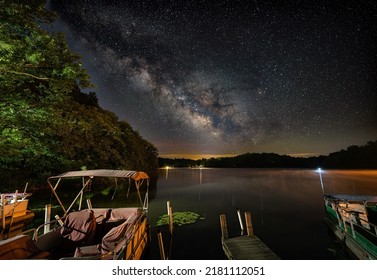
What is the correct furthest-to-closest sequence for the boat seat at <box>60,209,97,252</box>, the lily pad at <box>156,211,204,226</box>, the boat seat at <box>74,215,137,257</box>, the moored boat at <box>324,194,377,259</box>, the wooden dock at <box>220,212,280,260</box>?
the lily pad at <box>156,211,204,226</box> < the wooden dock at <box>220,212,280,260</box> < the moored boat at <box>324,194,377,259</box> < the boat seat at <box>60,209,97,252</box> < the boat seat at <box>74,215,137,257</box>

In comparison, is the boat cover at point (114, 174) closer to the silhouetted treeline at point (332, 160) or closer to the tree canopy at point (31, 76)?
the tree canopy at point (31, 76)

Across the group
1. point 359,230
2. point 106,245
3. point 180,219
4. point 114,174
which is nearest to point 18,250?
point 106,245

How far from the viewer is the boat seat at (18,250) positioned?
14.1ft

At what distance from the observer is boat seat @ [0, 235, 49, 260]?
4.31m

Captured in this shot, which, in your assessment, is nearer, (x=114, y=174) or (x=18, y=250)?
(x=18, y=250)

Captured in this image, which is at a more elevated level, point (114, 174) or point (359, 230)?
point (114, 174)

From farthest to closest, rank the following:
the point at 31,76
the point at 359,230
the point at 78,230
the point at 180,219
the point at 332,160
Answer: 1. the point at 332,160
2. the point at 180,219
3. the point at 359,230
4. the point at 31,76
5. the point at 78,230

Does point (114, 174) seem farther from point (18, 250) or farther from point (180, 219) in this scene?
point (180, 219)

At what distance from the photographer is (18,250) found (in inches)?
177

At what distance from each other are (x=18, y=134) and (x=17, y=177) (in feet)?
55.3

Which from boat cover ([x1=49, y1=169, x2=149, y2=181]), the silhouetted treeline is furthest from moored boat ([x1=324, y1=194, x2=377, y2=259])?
the silhouetted treeline

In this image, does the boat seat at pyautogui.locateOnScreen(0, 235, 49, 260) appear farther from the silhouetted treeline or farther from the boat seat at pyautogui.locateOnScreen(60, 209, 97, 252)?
the silhouetted treeline
